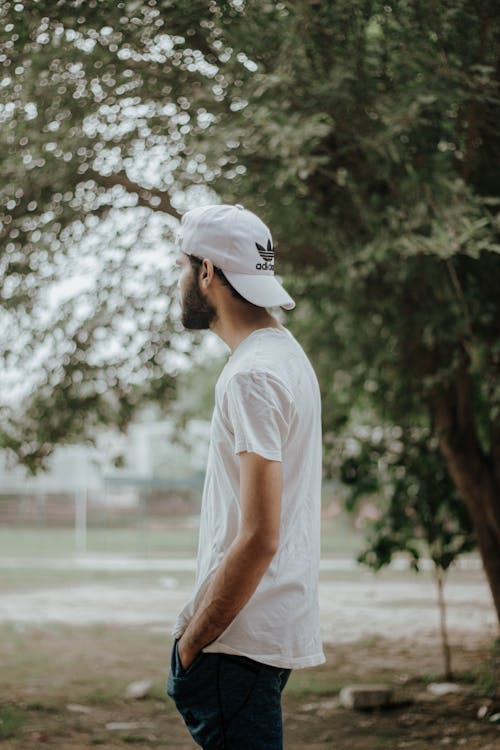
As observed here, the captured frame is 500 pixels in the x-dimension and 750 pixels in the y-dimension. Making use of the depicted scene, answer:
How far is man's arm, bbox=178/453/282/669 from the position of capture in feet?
6.80

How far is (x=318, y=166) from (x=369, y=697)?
13.7ft

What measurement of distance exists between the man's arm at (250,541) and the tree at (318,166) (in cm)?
311

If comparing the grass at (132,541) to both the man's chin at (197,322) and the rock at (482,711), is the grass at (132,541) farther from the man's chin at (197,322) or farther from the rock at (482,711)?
the man's chin at (197,322)

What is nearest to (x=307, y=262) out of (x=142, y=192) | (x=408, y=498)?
(x=142, y=192)

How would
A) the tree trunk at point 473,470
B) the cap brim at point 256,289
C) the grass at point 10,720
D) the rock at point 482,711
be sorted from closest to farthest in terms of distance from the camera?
the cap brim at point 256,289
the grass at point 10,720
the rock at point 482,711
the tree trunk at point 473,470

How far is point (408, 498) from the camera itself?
30.5 ft

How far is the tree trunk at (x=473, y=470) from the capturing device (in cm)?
759

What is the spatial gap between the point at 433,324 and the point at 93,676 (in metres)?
5.01

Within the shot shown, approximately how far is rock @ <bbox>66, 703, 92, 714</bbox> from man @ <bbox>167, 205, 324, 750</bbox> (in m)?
5.78

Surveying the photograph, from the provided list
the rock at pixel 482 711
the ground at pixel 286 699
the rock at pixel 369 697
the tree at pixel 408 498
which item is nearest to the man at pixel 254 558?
the ground at pixel 286 699

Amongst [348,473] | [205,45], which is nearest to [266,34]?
[205,45]

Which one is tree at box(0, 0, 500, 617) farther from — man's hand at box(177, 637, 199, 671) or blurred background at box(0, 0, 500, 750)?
man's hand at box(177, 637, 199, 671)

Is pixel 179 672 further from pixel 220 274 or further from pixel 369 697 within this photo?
pixel 369 697

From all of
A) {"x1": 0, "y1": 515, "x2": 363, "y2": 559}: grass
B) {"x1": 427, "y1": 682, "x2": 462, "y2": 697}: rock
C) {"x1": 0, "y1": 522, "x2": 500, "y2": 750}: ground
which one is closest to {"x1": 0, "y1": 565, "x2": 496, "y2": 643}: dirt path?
{"x1": 0, "y1": 522, "x2": 500, "y2": 750}: ground
